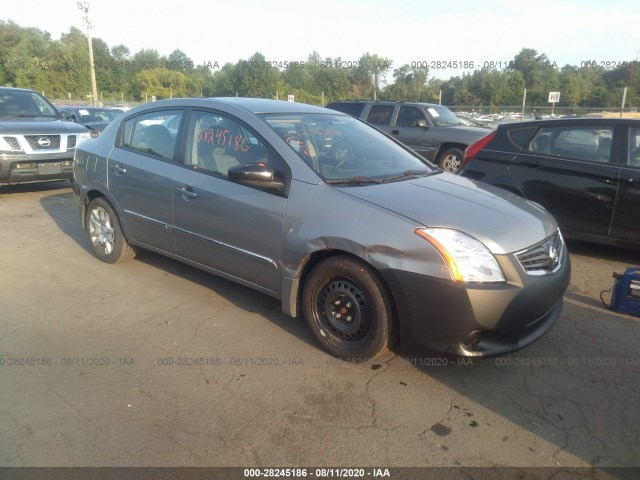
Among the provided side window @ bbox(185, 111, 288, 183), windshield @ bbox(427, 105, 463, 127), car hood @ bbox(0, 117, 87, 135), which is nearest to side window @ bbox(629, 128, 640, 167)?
side window @ bbox(185, 111, 288, 183)

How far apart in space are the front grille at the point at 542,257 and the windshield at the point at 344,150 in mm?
1115

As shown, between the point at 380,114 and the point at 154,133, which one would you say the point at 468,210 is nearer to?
the point at 154,133

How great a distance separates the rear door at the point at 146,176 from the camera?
14.2ft

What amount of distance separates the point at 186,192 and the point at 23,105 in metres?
7.23

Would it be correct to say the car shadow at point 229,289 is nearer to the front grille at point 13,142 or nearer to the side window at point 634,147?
the front grille at point 13,142

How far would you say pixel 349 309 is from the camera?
10.7ft

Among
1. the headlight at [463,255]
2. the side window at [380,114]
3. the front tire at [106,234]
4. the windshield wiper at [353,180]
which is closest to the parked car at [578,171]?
the windshield wiper at [353,180]

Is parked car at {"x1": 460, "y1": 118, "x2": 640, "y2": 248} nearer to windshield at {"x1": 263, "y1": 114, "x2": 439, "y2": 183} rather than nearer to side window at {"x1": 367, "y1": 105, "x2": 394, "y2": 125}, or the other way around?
windshield at {"x1": 263, "y1": 114, "x2": 439, "y2": 183}

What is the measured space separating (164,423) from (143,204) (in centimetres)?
238

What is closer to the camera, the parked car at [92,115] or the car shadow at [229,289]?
the car shadow at [229,289]

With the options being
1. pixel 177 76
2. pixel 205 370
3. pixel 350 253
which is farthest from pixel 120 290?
pixel 177 76

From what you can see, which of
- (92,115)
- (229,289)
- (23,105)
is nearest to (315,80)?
(92,115)

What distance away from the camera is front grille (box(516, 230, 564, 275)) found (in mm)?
3020

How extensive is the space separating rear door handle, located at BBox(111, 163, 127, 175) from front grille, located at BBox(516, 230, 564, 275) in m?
3.55
